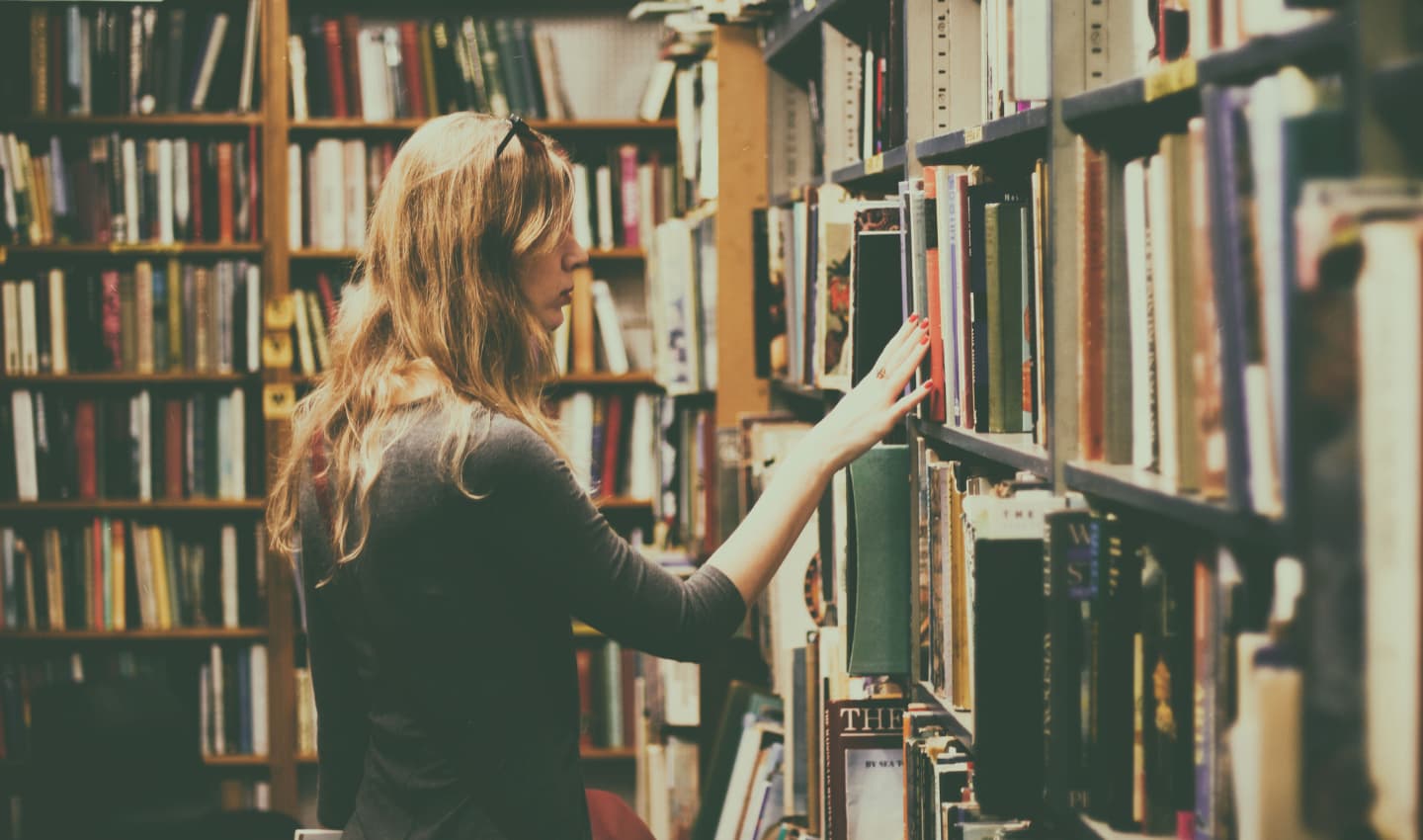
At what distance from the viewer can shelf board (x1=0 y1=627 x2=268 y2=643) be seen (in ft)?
12.5

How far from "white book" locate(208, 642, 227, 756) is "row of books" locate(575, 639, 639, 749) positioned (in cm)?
100

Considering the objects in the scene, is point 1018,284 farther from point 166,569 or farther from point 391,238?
point 166,569

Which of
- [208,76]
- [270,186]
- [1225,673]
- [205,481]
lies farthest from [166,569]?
[1225,673]

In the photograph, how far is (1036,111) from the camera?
1.25 m

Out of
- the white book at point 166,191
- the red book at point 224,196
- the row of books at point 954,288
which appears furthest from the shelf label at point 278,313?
the row of books at point 954,288

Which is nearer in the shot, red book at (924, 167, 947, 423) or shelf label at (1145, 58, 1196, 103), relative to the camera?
shelf label at (1145, 58, 1196, 103)

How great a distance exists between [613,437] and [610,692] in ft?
2.38

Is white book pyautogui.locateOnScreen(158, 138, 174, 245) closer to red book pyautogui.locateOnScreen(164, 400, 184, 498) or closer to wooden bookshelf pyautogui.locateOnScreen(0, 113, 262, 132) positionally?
wooden bookshelf pyautogui.locateOnScreen(0, 113, 262, 132)

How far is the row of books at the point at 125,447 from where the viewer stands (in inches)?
149

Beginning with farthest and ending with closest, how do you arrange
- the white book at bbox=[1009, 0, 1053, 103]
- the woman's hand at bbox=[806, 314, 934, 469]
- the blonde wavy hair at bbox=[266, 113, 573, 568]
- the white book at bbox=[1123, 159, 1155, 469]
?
the woman's hand at bbox=[806, 314, 934, 469] < the blonde wavy hair at bbox=[266, 113, 573, 568] < the white book at bbox=[1009, 0, 1053, 103] < the white book at bbox=[1123, 159, 1155, 469]

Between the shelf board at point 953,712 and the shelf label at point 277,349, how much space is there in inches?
102

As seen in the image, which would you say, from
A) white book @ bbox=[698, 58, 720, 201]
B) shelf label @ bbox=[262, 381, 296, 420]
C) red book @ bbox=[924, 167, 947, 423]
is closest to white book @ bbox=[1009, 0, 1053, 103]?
red book @ bbox=[924, 167, 947, 423]

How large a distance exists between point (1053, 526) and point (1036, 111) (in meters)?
0.39

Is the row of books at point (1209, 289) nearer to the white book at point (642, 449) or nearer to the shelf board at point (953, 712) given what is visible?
the shelf board at point (953, 712)
